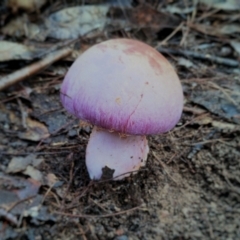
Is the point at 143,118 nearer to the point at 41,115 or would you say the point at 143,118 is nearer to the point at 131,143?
the point at 131,143

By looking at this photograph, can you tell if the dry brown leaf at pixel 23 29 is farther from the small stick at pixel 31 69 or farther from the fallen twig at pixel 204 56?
the fallen twig at pixel 204 56

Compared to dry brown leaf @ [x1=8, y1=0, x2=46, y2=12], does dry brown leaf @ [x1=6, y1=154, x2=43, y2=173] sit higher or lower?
lower

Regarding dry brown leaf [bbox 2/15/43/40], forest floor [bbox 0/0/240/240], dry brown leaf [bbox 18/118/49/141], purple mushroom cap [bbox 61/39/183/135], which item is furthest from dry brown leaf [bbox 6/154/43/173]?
dry brown leaf [bbox 2/15/43/40]

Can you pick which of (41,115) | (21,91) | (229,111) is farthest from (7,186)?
(229,111)

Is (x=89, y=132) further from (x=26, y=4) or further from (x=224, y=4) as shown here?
(x=224, y=4)

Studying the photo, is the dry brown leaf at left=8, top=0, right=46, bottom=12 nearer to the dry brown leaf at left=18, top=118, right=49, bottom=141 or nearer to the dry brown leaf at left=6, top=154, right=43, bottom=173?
the dry brown leaf at left=18, top=118, right=49, bottom=141

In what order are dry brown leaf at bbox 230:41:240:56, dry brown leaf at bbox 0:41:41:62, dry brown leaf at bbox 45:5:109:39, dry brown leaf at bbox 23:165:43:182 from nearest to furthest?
1. dry brown leaf at bbox 23:165:43:182
2. dry brown leaf at bbox 0:41:41:62
3. dry brown leaf at bbox 230:41:240:56
4. dry brown leaf at bbox 45:5:109:39

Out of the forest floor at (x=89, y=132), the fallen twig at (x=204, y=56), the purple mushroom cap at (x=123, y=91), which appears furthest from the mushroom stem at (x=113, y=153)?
the fallen twig at (x=204, y=56)
